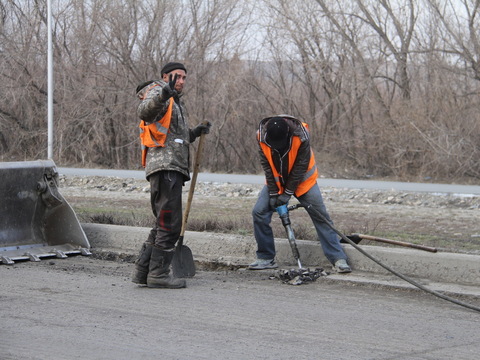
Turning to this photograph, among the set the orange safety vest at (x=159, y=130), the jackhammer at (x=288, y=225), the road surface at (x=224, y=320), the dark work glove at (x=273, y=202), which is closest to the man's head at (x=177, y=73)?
the orange safety vest at (x=159, y=130)

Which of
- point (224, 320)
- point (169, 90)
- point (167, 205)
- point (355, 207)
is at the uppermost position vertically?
point (169, 90)

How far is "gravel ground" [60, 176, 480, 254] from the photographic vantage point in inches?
335

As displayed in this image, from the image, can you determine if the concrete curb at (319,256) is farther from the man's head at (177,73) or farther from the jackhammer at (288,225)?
the man's head at (177,73)

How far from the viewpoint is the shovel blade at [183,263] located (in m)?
6.58

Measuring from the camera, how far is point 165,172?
Answer: 6121mm

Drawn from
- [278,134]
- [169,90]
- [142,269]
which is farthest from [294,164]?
[142,269]

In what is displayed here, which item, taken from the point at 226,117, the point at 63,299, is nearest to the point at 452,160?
the point at 226,117

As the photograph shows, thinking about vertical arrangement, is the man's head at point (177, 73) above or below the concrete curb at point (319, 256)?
above

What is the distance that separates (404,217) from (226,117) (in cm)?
1106

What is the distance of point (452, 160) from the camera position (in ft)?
55.9

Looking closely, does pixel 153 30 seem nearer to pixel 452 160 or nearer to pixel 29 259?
pixel 452 160

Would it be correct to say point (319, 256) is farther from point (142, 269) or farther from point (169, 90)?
point (169, 90)

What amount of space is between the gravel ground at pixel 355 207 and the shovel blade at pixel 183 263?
4.93 ft

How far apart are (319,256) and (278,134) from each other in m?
1.25
